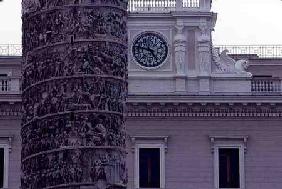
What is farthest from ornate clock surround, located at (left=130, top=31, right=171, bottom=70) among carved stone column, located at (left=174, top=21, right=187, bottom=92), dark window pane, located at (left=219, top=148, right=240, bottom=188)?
dark window pane, located at (left=219, top=148, right=240, bottom=188)

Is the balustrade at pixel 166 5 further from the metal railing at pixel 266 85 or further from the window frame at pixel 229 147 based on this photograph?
the window frame at pixel 229 147

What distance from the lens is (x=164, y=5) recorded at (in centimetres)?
4444

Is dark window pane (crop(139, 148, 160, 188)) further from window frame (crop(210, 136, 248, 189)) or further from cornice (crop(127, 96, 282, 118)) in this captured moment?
window frame (crop(210, 136, 248, 189))

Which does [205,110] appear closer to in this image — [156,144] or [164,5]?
[156,144]

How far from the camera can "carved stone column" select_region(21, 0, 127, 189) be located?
31.8 ft

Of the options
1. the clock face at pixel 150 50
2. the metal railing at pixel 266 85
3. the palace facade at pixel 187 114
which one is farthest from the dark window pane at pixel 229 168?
the clock face at pixel 150 50

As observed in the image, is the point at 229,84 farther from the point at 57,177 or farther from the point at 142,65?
the point at 57,177

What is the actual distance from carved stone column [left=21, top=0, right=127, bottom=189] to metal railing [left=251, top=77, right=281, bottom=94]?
33.8 meters

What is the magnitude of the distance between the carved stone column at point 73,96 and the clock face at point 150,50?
1324 inches

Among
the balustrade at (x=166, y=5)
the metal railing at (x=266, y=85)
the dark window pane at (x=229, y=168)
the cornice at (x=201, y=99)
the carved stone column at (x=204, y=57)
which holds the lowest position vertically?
the dark window pane at (x=229, y=168)

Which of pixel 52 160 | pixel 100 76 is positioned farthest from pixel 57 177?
pixel 100 76

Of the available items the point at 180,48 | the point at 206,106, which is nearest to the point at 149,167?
the point at 206,106

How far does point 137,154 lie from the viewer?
42.5 m

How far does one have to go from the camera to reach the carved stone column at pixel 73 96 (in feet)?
31.8
